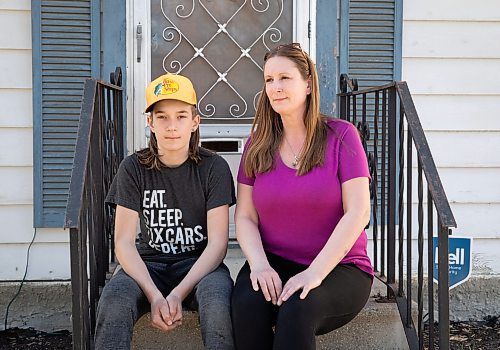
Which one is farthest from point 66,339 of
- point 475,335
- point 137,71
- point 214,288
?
point 475,335

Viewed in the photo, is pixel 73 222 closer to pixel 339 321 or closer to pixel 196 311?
pixel 196 311

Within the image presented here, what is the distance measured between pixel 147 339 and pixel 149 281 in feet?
1.18

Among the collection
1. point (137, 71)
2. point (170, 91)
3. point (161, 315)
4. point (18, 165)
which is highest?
point (137, 71)

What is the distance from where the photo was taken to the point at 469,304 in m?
4.59

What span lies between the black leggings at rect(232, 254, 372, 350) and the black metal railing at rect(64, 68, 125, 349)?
542 mm

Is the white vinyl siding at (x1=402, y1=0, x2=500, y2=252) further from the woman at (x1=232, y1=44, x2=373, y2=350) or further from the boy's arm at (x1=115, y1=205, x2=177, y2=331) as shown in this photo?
the boy's arm at (x1=115, y1=205, x2=177, y2=331)

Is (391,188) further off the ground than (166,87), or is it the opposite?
(166,87)

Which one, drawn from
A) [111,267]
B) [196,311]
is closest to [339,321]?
[196,311]

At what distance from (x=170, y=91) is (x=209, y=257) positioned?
66 centimetres

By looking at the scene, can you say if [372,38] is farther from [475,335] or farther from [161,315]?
[161,315]

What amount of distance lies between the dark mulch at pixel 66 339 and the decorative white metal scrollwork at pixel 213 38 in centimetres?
144

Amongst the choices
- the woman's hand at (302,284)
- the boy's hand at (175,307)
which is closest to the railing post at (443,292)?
the woman's hand at (302,284)

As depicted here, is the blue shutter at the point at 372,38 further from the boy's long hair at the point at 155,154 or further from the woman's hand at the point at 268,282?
the woman's hand at the point at 268,282

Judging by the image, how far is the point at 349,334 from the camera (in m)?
3.26
